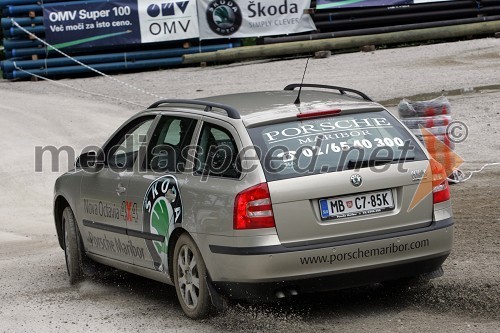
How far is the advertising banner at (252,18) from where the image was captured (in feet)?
82.0

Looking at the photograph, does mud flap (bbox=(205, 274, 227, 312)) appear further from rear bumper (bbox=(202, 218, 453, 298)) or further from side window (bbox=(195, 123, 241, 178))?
side window (bbox=(195, 123, 241, 178))

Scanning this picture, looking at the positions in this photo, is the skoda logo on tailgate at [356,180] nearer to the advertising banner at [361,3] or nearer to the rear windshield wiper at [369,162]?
the rear windshield wiper at [369,162]

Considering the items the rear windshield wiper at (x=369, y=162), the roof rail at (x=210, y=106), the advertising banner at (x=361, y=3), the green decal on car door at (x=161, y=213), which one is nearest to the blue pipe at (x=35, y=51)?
the advertising banner at (x=361, y=3)

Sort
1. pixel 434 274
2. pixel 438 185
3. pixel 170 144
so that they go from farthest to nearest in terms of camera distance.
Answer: pixel 170 144 < pixel 434 274 < pixel 438 185

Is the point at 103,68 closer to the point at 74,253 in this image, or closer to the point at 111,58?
the point at 111,58

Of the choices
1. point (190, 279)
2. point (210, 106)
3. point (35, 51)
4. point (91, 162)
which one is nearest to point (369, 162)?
point (210, 106)

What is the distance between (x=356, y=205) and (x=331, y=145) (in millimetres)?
486

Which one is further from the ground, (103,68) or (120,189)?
(120,189)

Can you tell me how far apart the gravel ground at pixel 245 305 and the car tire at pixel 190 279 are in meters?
0.13

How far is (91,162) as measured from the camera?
8.98m

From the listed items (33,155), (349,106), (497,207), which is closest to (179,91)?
(33,155)

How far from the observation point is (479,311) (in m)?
7.02

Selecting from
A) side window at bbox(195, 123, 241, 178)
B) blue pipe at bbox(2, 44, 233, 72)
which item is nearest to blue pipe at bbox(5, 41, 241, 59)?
blue pipe at bbox(2, 44, 233, 72)

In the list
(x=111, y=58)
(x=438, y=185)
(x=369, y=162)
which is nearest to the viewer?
(x=369, y=162)
